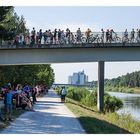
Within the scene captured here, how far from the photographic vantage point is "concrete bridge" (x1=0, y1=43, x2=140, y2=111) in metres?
44.5

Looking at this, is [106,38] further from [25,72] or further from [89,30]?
[25,72]

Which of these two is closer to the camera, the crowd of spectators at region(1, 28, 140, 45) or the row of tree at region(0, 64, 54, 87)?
the crowd of spectators at region(1, 28, 140, 45)

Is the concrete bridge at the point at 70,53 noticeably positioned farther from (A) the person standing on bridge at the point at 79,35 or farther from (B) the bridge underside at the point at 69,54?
(A) the person standing on bridge at the point at 79,35

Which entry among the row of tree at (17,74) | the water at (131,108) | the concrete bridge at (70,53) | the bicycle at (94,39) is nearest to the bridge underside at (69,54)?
the concrete bridge at (70,53)

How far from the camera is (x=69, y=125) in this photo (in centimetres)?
2264

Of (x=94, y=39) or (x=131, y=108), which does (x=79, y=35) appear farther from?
(x=131, y=108)

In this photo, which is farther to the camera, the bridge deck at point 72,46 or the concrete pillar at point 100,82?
the concrete pillar at point 100,82

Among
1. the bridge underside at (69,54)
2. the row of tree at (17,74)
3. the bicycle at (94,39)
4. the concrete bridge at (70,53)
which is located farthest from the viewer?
the row of tree at (17,74)

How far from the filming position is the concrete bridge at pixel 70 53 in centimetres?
4447

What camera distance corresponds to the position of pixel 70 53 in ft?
148

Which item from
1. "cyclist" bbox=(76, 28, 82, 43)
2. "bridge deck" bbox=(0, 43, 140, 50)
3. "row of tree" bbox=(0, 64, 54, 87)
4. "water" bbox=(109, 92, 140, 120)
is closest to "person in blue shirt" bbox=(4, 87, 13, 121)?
"water" bbox=(109, 92, 140, 120)

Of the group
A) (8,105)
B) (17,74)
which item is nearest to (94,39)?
(17,74)

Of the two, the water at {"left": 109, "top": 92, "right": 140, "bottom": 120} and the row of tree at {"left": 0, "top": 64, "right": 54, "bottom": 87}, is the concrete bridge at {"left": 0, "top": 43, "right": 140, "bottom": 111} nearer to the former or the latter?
the water at {"left": 109, "top": 92, "right": 140, "bottom": 120}


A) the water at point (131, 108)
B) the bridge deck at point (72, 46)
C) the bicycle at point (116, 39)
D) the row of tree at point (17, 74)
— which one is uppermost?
the bicycle at point (116, 39)
